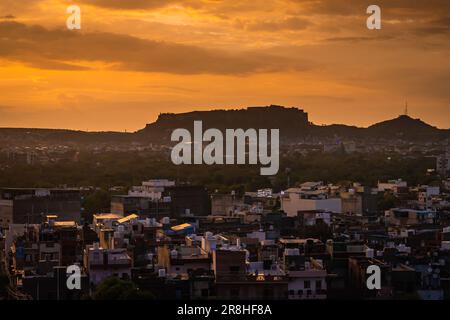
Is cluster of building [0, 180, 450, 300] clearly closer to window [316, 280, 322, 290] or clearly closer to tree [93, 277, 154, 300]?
window [316, 280, 322, 290]

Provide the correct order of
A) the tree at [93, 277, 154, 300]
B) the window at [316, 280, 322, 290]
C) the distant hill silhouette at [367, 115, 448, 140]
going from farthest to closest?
the distant hill silhouette at [367, 115, 448, 140]
the window at [316, 280, 322, 290]
the tree at [93, 277, 154, 300]

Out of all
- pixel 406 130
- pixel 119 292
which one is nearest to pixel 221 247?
pixel 119 292

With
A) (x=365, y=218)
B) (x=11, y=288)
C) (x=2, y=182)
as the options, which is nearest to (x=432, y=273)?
(x=11, y=288)

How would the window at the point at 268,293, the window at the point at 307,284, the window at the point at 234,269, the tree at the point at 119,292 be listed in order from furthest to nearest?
1. the window at the point at 307,284
2. the window at the point at 234,269
3. the window at the point at 268,293
4. the tree at the point at 119,292

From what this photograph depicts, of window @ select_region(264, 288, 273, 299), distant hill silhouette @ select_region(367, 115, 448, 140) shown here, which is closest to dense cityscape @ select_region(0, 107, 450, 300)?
window @ select_region(264, 288, 273, 299)

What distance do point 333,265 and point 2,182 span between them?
121 feet

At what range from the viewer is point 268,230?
29.9 m

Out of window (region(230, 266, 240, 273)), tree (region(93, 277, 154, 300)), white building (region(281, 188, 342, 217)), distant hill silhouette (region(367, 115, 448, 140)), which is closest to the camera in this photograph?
tree (region(93, 277, 154, 300))

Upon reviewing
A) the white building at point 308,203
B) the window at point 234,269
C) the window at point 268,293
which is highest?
the white building at point 308,203

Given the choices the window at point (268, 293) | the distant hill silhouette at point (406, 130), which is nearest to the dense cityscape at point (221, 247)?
the window at point (268, 293)

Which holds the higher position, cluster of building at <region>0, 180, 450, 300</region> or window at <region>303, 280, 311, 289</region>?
cluster of building at <region>0, 180, 450, 300</region>

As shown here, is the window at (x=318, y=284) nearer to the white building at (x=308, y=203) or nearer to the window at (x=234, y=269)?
→ the window at (x=234, y=269)

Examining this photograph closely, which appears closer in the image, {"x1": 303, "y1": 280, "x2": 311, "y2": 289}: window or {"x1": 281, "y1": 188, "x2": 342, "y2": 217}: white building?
{"x1": 303, "y1": 280, "x2": 311, "y2": 289}: window
